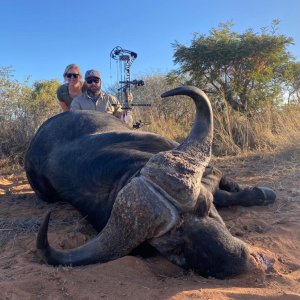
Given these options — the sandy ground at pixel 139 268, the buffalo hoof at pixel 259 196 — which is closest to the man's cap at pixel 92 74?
the sandy ground at pixel 139 268

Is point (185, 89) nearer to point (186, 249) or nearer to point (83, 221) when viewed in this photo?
point (186, 249)

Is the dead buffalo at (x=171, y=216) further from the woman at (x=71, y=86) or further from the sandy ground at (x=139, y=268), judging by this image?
the woman at (x=71, y=86)

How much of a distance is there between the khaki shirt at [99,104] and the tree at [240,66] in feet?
17.3

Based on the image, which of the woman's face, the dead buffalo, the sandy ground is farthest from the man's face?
the dead buffalo

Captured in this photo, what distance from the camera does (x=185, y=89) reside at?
2.62 m

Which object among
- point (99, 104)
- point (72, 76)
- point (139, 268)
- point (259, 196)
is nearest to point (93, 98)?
point (99, 104)

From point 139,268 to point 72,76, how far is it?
17.2 ft

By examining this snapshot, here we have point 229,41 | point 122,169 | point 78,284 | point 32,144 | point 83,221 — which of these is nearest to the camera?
point 78,284

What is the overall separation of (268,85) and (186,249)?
1167 centimetres

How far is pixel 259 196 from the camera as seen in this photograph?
4.17 metres

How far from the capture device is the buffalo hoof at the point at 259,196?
4.12m

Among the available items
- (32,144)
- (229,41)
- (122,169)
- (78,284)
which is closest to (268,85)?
(229,41)

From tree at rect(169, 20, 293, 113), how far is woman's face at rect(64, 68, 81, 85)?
18.8ft

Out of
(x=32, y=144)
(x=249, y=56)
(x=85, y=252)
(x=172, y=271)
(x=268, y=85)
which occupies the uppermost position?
(x=249, y=56)
